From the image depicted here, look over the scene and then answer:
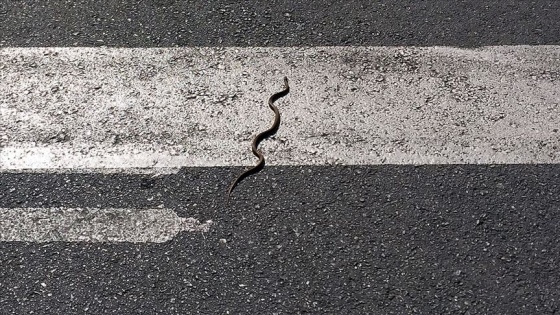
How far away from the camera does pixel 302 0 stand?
4.86 meters

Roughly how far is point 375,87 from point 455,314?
5.00ft

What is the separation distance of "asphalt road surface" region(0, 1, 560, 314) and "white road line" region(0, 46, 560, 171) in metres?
0.01

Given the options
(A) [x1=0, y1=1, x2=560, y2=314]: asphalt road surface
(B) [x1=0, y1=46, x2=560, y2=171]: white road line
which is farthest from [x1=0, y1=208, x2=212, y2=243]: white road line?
(B) [x1=0, y1=46, x2=560, y2=171]: white road line

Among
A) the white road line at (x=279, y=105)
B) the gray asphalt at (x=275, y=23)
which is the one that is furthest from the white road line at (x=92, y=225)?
the gray asphalt at (x=275, y=23)

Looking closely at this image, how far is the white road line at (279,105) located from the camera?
382cm

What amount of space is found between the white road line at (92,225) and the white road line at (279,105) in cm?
30

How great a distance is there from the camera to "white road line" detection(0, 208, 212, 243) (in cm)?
336

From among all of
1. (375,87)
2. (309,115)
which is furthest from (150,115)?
(375,87)

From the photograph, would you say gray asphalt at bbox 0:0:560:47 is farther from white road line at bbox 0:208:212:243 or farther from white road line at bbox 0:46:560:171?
white road line at bbox 0:208:212:243

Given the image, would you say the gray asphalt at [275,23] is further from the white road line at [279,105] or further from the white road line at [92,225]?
the white road line at [92,225]

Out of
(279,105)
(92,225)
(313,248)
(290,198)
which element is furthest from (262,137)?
(92,225)

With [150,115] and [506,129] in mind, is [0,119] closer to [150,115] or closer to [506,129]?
[150,115]

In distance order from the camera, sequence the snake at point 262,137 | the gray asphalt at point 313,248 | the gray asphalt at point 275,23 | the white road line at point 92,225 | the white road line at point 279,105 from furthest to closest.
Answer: the gray asphalt at point 275,23, the white road line at point 279,105, the snake at point 262,137, the white road line at point 92,225, the gray asphalt at point 313,248

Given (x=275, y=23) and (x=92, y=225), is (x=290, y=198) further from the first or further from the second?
(x=275, y=23)
